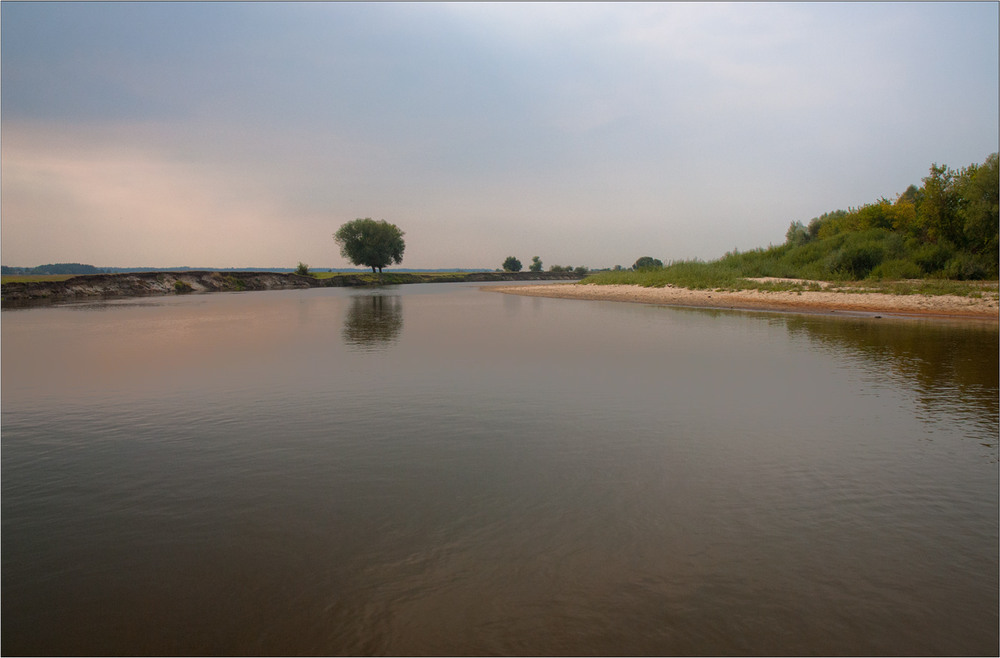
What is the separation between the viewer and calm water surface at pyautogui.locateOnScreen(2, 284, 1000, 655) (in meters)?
3.78

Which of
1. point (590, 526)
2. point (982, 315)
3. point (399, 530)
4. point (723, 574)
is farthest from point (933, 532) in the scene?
point (982, 315)

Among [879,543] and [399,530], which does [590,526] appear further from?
[879,543]

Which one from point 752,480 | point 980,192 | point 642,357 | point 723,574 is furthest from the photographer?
point 980,192

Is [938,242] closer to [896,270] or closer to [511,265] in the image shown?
[896,270]

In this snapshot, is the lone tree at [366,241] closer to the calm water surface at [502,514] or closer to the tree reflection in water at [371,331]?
the tree reflection in water at [371,331]

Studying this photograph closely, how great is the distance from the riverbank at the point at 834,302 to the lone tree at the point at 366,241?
243 feet

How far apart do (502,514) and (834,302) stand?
1261 inches

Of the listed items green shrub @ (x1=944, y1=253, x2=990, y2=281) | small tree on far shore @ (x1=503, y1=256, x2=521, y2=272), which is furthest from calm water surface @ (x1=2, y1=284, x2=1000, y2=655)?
small tree on far shore @ (x1=503, y1=256, x2=521, y2=272)

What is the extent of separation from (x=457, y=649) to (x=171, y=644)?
1.86m

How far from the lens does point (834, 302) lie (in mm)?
31078

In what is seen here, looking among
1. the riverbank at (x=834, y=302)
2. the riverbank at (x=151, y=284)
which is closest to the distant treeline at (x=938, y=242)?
the riverbank at (x=834, y=302)

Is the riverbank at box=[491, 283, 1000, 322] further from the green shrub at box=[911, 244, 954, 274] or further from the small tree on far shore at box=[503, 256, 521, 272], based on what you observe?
the small tree on far shore at box=[503, 256, 521, 272]

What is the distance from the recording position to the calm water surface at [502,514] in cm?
378

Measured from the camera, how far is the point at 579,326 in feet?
77.9
